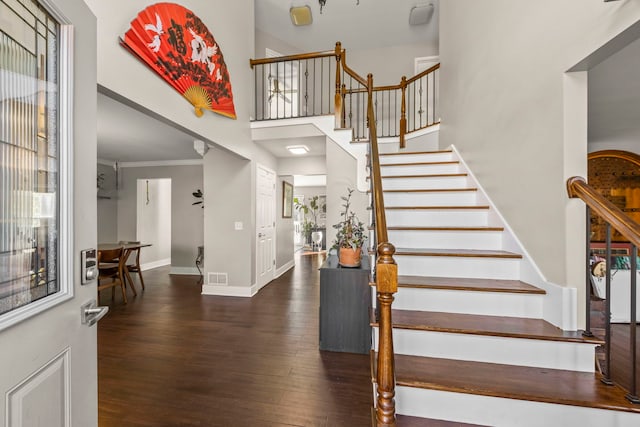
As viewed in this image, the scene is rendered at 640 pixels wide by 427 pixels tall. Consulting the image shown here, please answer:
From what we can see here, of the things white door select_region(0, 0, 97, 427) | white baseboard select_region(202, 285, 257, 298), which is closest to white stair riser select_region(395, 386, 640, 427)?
white door select_region(0, 0, 97, 427)

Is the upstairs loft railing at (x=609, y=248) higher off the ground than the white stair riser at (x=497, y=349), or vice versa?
the upstairs loft railing at (x=609, y=248)

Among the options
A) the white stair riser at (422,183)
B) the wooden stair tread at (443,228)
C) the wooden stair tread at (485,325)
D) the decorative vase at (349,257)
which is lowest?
the wooden stair tread at (485,325)

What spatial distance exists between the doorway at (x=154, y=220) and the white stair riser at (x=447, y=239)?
624cm

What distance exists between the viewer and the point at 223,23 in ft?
11.1

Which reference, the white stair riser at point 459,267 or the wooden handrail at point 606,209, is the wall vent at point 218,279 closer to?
the white stair riser at point 459,267

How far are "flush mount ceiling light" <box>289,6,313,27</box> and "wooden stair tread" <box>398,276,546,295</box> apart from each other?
15.6 feet

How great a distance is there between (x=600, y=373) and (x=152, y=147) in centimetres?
596

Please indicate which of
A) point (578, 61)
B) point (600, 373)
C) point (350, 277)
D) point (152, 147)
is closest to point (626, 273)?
point (600, 373)

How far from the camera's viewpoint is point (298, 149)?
4.81 m

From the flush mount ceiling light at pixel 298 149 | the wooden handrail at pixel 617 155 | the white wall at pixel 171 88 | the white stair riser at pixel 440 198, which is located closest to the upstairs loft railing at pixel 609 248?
the white stair riser at pixel 440 198

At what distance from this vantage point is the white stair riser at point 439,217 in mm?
2532

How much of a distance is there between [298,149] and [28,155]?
13.3 ft

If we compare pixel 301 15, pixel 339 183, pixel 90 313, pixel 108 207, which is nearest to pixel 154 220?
pixel 108 207

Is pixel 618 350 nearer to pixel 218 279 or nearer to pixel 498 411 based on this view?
pixel 498 411
